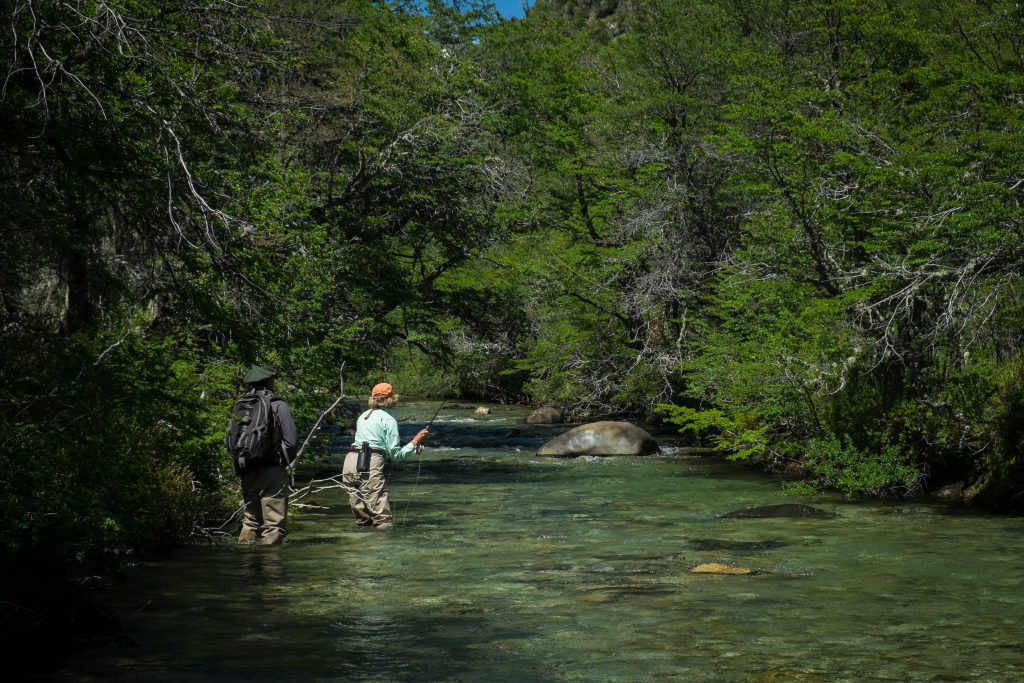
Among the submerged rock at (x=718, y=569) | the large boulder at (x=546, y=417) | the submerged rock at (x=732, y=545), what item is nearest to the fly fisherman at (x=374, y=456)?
the submerged rock at (x=732, y=545)

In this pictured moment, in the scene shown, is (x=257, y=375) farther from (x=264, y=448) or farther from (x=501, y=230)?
(x=501, y=230)

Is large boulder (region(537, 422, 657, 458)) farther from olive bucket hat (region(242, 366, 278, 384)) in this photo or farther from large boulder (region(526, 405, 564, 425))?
olive bucket hat (region(242, 366, 278, 384))

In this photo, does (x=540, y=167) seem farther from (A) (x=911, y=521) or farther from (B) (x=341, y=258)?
(A) (x=911, y=521)

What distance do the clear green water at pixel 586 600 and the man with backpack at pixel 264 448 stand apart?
0.51m

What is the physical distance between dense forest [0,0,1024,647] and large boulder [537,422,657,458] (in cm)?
168

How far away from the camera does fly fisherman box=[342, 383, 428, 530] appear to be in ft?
46.6

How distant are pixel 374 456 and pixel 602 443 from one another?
41.6ft

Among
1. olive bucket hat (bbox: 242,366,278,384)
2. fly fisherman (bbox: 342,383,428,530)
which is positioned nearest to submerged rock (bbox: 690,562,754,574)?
fly fisherman (bbox: 342,383,428,530)

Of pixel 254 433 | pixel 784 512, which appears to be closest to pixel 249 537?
pixel 254 433

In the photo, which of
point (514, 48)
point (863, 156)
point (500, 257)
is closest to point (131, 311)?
point (863, 156)

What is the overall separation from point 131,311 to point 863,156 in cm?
1185

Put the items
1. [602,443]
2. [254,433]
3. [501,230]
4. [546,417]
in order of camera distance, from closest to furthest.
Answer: [254,433], [501,230], [602,443], [546,417]

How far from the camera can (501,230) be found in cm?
2294

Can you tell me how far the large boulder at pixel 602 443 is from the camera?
26078 millimetres
